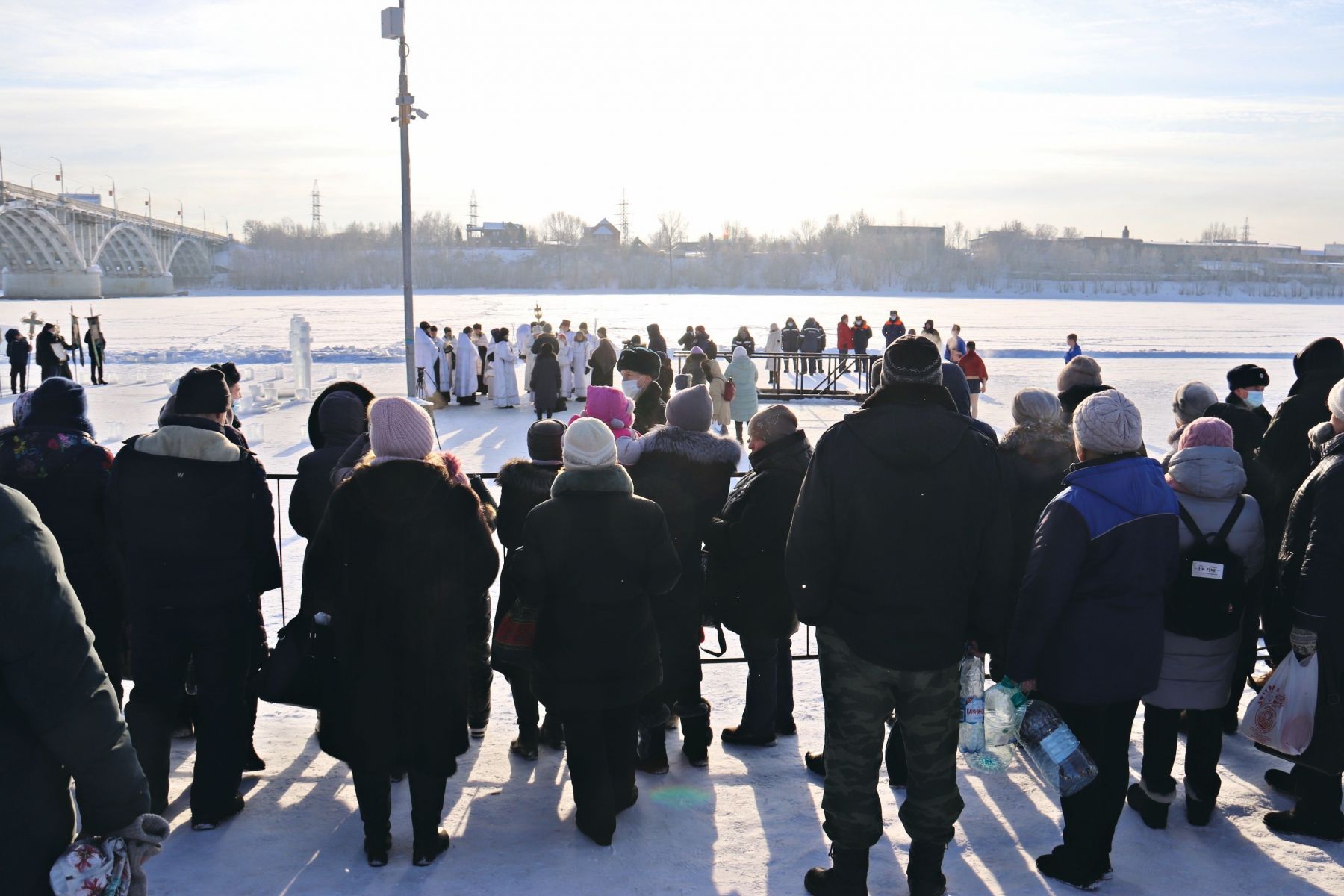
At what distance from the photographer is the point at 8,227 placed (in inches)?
2741

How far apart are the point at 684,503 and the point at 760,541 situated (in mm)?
335

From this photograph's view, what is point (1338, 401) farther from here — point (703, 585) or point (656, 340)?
point (656, 340)

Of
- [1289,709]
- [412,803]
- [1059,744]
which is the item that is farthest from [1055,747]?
[412,803]

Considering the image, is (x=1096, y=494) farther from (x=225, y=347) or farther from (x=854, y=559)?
(x=225, y=347)

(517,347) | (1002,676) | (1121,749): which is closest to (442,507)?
(1002,676)

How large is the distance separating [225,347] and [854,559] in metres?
30.9

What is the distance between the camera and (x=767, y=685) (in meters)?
4.33

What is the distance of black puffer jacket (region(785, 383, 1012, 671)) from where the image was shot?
296cm

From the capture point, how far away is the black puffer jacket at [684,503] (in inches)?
160

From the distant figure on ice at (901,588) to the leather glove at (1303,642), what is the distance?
3.69 ft

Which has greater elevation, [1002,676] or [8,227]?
[8,227]

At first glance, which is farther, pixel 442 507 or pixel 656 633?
pixel 656 633

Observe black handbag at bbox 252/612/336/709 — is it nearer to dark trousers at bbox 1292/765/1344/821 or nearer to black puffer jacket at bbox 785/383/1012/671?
black puffer jacket at bbox 785/383/1012/671

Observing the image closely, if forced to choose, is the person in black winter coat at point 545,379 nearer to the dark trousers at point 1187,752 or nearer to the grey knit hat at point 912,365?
the dark trousers at point 1187,752
